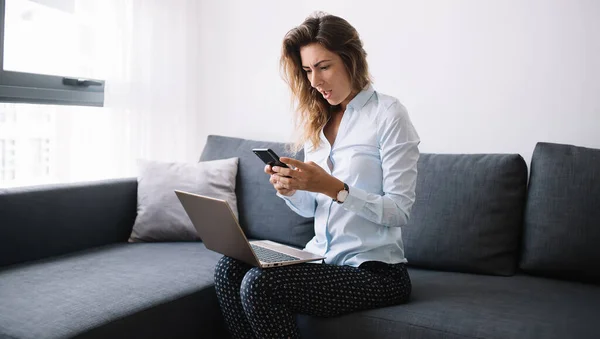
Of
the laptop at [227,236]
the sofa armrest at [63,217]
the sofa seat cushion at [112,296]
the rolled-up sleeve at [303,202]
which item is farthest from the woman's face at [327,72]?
the sofa armrest at [63,217]

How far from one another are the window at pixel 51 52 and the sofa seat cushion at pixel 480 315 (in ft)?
5.00

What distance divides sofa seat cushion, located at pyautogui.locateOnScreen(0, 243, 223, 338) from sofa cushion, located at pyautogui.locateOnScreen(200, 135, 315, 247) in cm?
32

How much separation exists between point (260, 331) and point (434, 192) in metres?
0.93

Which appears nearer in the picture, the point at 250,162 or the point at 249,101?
the point at 250,162

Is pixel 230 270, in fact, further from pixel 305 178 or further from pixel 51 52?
pixel 51 52

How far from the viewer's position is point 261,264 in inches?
63.0

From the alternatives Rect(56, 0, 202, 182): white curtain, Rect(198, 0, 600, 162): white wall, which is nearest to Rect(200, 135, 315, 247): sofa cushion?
Rect(198, 0, 600, 162): white wall

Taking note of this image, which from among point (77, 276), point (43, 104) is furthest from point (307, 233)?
point (43, 104)

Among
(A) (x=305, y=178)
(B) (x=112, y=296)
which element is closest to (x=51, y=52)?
(B) (x=112, y=296)

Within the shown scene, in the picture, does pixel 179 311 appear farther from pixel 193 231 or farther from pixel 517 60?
pixel 517 60

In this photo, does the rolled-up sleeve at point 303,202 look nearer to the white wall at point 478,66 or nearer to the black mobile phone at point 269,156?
the black mobile phone at point 269,156

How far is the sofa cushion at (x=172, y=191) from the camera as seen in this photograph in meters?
2.42

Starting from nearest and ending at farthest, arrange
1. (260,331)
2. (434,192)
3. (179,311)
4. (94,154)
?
(260,331)
(179,311)
(434,192)
(94,154)

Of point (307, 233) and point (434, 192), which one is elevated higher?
point (434, 192)
